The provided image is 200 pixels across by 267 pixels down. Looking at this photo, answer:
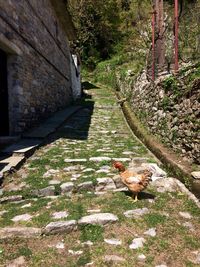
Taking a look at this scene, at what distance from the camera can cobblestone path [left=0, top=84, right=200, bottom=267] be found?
309 cm

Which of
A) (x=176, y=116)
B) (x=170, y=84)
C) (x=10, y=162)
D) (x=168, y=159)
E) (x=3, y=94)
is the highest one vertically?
(x=170, y=84)

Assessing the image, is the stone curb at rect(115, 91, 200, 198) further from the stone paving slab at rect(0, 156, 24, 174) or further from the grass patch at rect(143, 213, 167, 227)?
the stone paving slab at rect(0, 156, 24, 174)

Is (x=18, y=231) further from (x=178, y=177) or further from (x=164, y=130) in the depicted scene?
(x=164, y=130)

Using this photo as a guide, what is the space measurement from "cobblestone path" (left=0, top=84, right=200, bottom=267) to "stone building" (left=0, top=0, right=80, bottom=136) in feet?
7.62

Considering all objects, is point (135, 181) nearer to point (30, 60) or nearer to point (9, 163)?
point (9, 163)

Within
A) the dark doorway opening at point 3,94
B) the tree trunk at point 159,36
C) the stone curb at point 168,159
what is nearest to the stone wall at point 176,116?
the stone curb at point 168,159

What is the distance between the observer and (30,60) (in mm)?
9273

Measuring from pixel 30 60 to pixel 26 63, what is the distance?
17.5 inches

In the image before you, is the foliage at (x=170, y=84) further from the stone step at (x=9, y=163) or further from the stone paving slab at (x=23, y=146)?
the stone step at (x=9, y=163)

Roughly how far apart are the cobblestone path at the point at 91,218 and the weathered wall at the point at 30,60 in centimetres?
248

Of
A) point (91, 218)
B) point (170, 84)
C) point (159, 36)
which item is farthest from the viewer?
point (159, 36)

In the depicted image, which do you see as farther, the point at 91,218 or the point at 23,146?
the point at 23,146

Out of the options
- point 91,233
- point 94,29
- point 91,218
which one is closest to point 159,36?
point 91,218

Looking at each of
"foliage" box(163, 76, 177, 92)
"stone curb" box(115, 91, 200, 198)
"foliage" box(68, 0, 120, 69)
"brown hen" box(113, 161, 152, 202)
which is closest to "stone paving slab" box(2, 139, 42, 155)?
"stone curb" box(115, 91, 200, 198)
